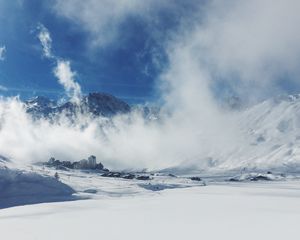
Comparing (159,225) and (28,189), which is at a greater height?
(28,189)

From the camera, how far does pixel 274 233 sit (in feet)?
72.5

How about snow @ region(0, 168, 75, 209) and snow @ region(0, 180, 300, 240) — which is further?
snow @ region(0, 168, 75, 209)

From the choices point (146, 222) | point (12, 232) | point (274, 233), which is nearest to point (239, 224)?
point (274, 233)

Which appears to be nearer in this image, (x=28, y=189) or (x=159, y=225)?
(x=159, y=225)

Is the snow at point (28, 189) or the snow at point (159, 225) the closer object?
the snow at point (159, 225)

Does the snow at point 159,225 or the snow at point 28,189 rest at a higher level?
the snow at point 28,189

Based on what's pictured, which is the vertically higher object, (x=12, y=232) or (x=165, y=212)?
(x=165, y=212)

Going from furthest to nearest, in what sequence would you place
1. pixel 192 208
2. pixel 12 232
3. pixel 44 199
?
pixel 44 199 < pixel 192 208 < pixel 12 232

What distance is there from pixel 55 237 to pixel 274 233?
11021 millimetres

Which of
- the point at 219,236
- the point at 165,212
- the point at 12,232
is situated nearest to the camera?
the point at 219,236

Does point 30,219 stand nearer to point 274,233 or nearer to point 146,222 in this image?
point 146,222

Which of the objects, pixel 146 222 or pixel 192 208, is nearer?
pixel 146 222

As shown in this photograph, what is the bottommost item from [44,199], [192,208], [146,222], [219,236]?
[219,236]

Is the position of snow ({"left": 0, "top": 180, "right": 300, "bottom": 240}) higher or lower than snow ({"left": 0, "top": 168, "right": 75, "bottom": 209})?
lower
